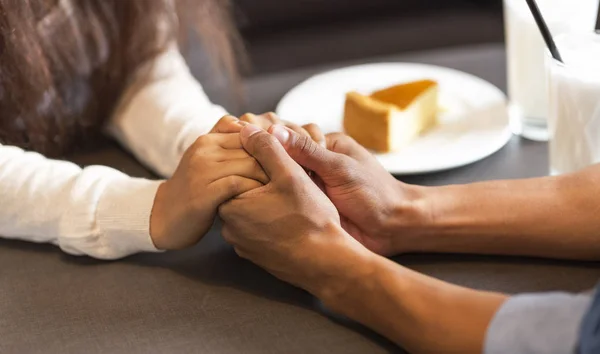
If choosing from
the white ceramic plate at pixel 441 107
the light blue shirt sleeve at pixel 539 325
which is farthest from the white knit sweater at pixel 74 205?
the light blue shirt sleeve at pixel 539 325

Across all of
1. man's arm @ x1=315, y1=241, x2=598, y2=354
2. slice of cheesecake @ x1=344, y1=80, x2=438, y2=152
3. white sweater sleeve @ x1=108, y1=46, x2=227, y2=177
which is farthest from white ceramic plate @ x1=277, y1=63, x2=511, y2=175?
man's arm @ x1=315, y1=241, x2=598, y2=354

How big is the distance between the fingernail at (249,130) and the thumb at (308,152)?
0.06 feet

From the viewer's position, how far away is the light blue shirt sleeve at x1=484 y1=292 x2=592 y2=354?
1.78 feet

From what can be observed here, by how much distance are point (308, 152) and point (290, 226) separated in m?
0.08

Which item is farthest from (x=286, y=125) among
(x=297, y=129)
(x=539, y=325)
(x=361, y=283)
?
(x=539, y=325)

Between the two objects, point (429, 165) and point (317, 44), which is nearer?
point (429, 165)

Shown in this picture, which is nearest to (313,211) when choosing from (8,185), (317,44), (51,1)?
(8,185)

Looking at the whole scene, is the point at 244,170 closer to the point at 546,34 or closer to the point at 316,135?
the point at 316,135

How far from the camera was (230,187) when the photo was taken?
2.33ft

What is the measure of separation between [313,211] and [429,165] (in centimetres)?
23

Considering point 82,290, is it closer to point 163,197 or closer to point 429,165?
point 163,197

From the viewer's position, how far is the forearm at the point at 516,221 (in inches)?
28.4

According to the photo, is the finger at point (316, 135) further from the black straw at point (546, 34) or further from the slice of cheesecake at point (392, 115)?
the black straw at point (546, 34)

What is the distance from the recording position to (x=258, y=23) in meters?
1.77
